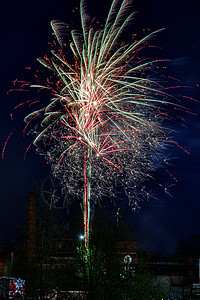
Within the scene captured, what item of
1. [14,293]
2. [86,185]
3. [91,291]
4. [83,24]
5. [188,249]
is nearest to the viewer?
[91,291]

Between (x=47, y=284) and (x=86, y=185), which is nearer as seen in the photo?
(x=47, y=284)

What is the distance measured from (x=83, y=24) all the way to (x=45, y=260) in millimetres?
13159

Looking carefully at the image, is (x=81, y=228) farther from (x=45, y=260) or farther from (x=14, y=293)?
(x=14, y=293)

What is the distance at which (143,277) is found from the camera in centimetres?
1919

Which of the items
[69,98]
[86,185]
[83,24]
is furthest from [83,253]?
[83,24]

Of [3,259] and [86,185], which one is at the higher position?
[86,185]

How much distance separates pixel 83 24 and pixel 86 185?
9.21 metres

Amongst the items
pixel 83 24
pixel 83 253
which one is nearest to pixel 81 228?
pixel 83 253

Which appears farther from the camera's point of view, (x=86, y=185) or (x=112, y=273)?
(x=86, y=185)

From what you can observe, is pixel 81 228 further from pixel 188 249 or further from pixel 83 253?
pixel 188 249

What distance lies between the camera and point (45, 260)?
2248 cm

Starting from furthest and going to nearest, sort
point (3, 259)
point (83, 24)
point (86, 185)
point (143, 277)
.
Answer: point (3, 259), point (86, 185), point (83, 24), point (143, 277)

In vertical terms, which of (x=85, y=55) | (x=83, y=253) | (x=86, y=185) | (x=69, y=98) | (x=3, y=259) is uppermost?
(x=85, y=55)

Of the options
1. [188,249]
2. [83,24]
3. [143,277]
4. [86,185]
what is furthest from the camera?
[188,249]
